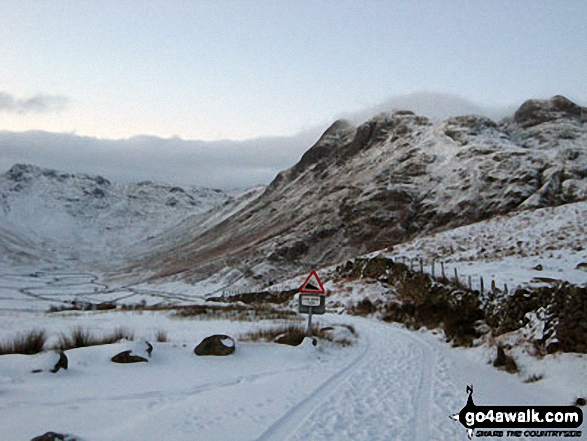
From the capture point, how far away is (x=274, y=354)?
12359 millimetres

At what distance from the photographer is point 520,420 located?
741 centimetres

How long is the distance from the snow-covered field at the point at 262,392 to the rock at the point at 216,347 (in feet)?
0.79

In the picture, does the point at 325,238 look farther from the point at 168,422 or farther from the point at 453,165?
the point at 168,422

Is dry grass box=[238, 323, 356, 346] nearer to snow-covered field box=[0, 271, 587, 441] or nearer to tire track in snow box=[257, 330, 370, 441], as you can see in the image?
snow-covered field box=[0, 271, 587, 441]

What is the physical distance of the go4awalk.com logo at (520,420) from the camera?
6.97 metres

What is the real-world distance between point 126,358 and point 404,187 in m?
107

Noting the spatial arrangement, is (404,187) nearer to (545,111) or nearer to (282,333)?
(545,111)

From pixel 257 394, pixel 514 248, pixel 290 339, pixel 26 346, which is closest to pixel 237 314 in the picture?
pixel 290 339

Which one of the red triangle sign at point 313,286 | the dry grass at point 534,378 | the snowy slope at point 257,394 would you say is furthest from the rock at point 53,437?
the red triangle sign at point 313,286

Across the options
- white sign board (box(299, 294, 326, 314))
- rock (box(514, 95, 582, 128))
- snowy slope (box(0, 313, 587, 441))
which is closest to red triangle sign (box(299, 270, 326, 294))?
white sign board (box(299, 294, 326, 314))

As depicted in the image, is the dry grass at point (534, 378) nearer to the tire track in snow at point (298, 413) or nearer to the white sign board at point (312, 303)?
the tire track in snow at point (298, 413)

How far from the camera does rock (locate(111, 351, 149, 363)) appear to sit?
962 centimetres

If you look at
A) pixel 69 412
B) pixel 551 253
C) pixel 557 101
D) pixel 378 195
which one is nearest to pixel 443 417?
pixel 69 412

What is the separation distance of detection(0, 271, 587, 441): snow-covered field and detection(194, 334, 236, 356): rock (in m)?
Result: 0.24
